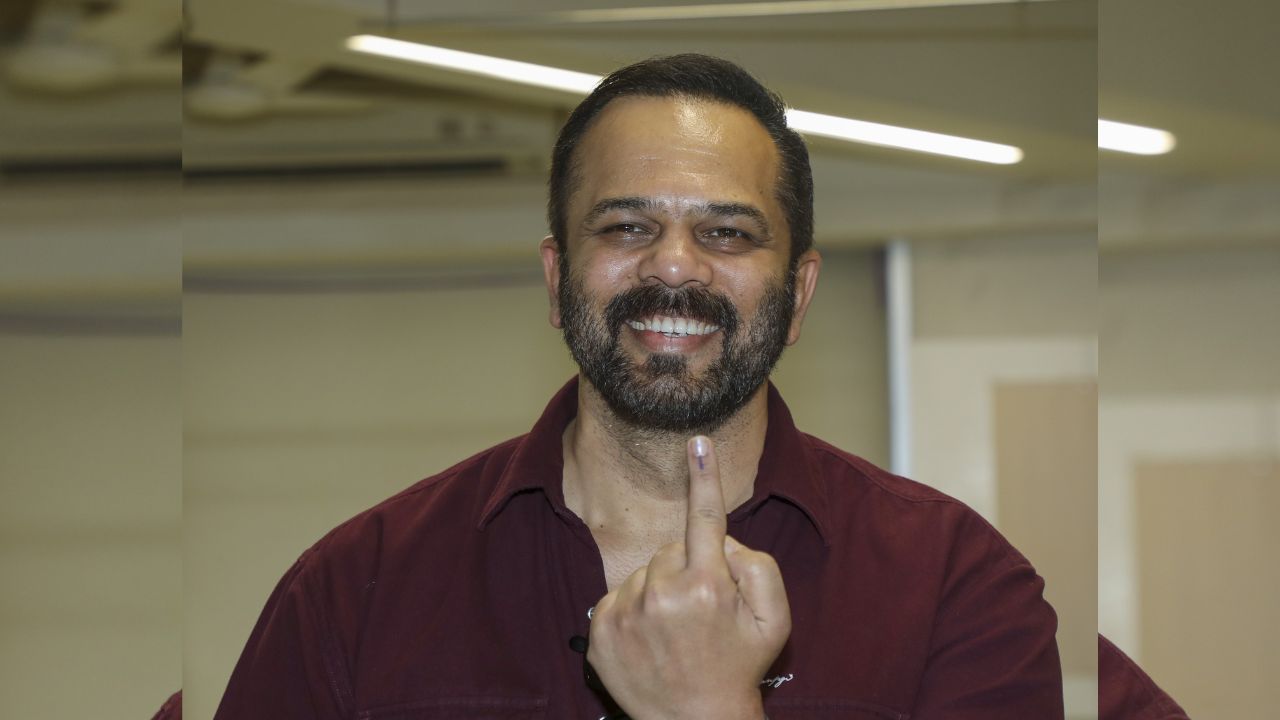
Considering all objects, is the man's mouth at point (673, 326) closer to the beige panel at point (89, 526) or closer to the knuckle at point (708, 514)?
the knuckle at point (708, 514)

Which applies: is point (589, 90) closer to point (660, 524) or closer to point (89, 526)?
point (660, 524)

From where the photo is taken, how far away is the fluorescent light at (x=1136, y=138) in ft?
7.64

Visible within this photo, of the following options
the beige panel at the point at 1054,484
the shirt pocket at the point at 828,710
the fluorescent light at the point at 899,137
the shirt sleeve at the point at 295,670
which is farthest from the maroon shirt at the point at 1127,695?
the fluorescent light at the point at 899,137

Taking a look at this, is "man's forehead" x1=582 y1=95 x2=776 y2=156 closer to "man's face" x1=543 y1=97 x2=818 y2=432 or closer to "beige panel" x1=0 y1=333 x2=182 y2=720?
"man's face" x1=543 y1=97 x2=818 y2=432

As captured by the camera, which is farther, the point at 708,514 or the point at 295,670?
the point at 295,670

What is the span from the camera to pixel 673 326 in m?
1.25

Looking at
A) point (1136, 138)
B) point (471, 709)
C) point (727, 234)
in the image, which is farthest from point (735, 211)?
point (1136, 138)

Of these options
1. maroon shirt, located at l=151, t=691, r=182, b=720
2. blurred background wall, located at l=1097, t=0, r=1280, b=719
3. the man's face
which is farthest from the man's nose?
blurred background wall, located at l=1097, t=0, r=1280, b=719

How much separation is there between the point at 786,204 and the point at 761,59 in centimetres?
75

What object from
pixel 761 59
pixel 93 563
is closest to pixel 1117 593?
pixel 761 59

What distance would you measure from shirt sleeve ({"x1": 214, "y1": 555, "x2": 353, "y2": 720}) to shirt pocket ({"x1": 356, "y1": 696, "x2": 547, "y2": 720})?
2.3 inches

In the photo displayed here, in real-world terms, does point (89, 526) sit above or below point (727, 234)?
below

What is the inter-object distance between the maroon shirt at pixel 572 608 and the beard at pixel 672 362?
12 centimetres

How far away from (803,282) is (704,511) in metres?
0.43
